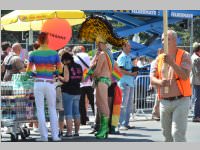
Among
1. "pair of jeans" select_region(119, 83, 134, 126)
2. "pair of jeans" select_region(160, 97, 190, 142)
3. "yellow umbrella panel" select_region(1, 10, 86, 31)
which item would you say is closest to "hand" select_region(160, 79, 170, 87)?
"pair of jeans" select_region(160, 97, 190, 142)

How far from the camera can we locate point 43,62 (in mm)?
10578

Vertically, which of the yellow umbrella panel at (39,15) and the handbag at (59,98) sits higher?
the yellow umbrella panel at (39,15)

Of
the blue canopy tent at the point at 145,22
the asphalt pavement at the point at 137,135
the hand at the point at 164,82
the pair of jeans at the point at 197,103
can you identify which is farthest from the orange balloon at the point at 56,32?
the blue canopy tent at the point at 145,22

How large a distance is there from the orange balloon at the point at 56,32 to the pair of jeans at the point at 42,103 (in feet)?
3.65

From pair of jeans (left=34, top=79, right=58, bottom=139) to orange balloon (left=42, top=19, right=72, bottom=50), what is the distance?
111cm

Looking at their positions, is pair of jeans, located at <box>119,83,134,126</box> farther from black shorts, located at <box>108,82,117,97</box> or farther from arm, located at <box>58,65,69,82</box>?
arm, located at <box>58,65,69,82</box>

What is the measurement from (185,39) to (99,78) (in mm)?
27240

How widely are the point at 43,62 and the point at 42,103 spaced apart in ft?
2.50

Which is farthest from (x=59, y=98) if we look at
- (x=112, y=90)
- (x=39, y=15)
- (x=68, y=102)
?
(x=39, y=15)

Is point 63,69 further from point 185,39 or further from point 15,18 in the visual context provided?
point 185,39

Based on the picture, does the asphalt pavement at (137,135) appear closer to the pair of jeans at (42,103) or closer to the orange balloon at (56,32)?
the pair of jeans at (42,103)

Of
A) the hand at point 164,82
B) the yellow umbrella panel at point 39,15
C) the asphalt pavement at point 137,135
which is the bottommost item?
the asphalt pavement at point 137,135

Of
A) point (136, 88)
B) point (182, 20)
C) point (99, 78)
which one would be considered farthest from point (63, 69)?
point (182, 20)

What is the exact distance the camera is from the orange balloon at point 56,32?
452 inches
